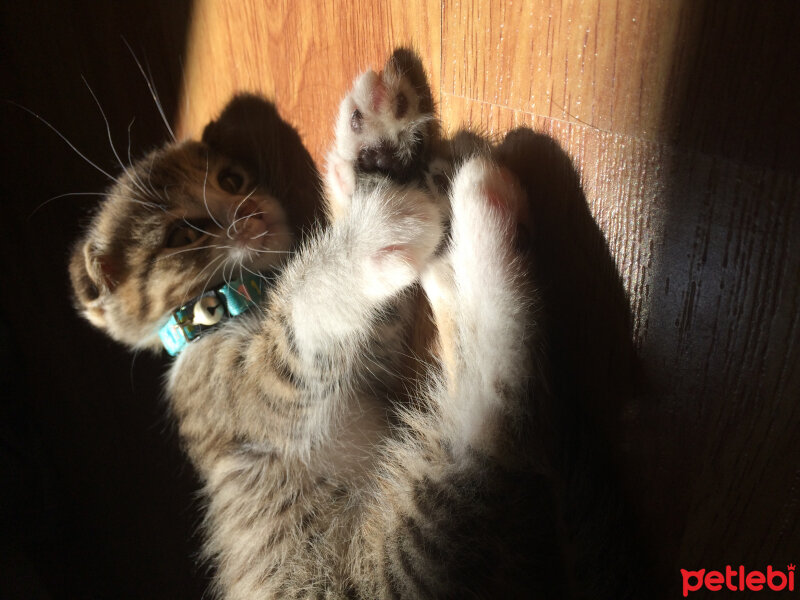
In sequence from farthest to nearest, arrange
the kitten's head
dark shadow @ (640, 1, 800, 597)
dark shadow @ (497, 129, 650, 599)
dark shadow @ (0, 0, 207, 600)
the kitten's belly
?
dark shadow @ (0, 0, 207, 600) → the kitten's head → the kitten's belly → dark shadow @ (497, 129, 650, 599) → dark shadow @ (640, 1, 800, 597)

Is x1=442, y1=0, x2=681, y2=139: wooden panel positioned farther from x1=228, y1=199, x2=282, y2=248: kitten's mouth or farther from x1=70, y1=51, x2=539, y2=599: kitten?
x1=228, y1=199, x2=282, y2=248: kitten's mouth

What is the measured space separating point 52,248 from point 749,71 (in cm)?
196

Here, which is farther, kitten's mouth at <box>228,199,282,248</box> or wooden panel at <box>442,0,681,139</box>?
kitten's mouth at <box>228,199,282,248</box>

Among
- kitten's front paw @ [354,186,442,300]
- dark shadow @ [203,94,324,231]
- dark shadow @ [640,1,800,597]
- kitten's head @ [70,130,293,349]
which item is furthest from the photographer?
dark shadow @ [203,94,324,231]

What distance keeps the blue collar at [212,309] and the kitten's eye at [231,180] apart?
0.26 m

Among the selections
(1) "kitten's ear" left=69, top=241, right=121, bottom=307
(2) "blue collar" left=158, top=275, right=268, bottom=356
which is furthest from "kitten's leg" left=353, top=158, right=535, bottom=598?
(1) "kitten's ear" left=69, top=241, right=121, bottom=307

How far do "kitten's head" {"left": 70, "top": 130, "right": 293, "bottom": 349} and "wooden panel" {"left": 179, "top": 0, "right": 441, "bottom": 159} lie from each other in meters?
0.24

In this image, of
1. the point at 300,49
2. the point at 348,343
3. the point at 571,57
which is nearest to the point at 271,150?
the point at 300,49

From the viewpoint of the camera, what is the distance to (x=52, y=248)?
1.83 m

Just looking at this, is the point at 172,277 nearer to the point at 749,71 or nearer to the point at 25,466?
the point at 25,466

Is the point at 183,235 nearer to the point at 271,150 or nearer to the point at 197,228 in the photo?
the point at 197,228

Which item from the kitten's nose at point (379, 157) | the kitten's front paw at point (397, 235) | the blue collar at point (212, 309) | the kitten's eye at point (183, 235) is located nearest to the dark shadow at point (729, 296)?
the kitten's front paw at point (397, 235)

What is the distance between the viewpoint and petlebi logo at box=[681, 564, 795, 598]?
619 millimetres

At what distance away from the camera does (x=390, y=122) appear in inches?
37.3
